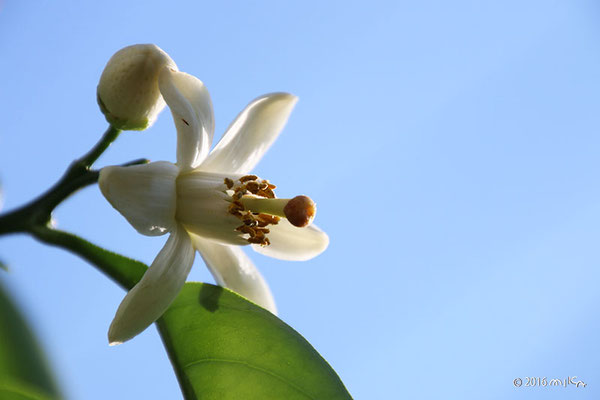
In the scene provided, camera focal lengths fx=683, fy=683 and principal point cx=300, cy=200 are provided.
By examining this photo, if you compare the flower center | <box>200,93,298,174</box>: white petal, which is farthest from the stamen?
<box>200,93,298,174</box>: white petal

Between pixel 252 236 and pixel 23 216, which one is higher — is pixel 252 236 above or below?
above

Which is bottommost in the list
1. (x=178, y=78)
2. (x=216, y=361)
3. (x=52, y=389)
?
(x=52, y=389)

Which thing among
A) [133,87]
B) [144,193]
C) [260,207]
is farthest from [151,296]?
[133,87]

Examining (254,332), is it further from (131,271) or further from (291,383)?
(131,271)

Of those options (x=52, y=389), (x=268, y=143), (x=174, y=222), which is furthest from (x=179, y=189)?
(x=52, y=389)

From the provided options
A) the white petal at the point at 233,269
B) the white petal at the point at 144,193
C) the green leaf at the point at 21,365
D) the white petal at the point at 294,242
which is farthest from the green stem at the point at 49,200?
the green leaf at the point at 21,365

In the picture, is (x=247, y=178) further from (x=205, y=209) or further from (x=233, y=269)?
(x=233, y=269)
